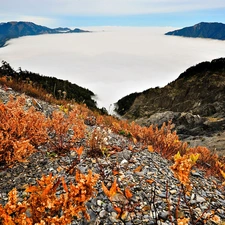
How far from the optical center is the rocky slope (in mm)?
24469

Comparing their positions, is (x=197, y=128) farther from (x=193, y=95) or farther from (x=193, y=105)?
(x=193, y=95)

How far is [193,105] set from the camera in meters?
36.2

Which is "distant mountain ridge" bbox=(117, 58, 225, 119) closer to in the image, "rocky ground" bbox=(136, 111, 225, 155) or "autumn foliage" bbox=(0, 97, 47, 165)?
"rocky ground" bbox=(136, 111, 225, 155)

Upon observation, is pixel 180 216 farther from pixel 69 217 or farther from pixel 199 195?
pixel 69 217

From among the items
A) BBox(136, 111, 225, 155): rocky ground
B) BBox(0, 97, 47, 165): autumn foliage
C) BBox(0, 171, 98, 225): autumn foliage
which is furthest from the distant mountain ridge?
BBox(0, 171, 98, 225): autumn foliage

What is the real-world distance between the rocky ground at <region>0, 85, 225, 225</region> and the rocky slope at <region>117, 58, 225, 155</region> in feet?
39.8

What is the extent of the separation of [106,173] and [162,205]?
128 centimetres

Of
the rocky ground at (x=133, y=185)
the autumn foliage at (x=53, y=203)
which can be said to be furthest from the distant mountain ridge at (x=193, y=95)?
the autumn foliage at (x=53, y=203)

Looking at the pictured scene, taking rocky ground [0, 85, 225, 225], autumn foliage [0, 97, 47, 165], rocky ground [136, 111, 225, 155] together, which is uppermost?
autumn foliage [0, 97, 47, 165]

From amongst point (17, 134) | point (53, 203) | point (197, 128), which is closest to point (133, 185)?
point (53, 203)

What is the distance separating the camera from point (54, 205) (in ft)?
9.52

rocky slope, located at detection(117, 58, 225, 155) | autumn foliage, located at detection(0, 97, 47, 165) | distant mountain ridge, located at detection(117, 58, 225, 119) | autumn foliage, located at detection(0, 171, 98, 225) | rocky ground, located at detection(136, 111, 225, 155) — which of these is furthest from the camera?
distant mountain ridge, located at detection(117, 58, 225, 119)

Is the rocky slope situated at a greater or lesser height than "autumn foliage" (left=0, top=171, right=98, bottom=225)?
lesser

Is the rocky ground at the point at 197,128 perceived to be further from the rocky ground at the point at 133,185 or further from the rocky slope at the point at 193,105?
the rocky ground at the point at 133,185
